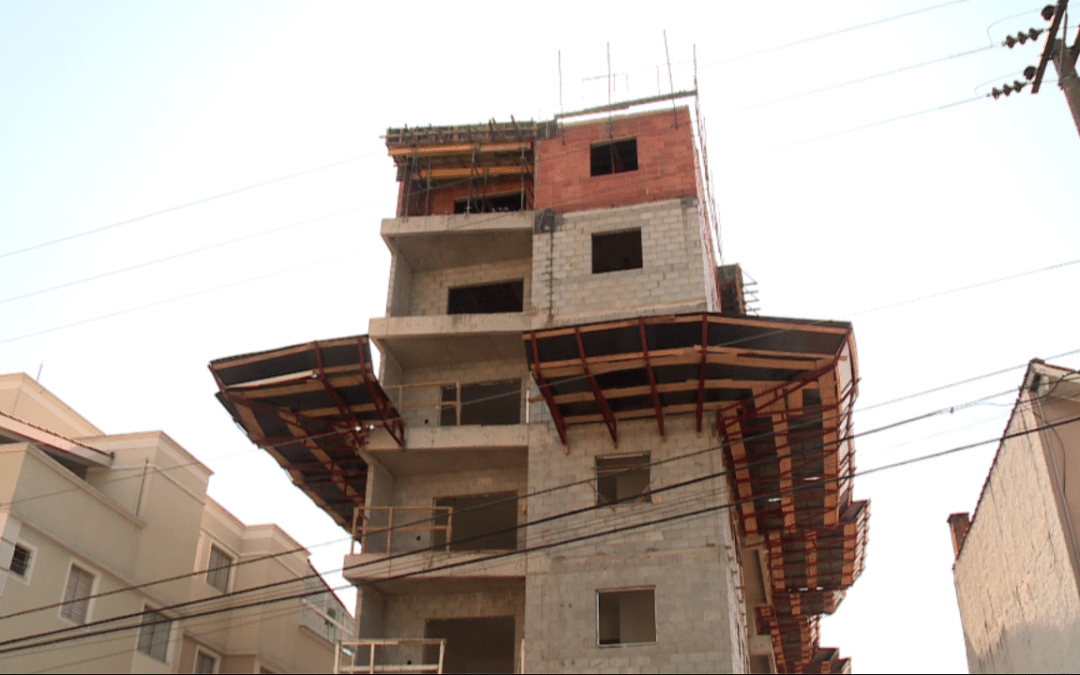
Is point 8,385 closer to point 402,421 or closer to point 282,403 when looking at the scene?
point 282,403

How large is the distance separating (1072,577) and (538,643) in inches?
468

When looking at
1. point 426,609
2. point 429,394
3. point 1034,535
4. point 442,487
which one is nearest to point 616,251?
point 429,394

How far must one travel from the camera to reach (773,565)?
37.1 meters

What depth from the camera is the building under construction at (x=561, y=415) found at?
2453cm

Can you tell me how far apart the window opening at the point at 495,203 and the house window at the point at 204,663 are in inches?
709

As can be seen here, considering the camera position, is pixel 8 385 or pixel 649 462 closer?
pixel 649 462

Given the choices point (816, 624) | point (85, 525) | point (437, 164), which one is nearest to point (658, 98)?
point (437, 164)

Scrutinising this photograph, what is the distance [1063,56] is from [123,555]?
28069 mm

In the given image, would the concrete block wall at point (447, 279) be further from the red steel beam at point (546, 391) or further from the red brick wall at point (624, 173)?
the red steel beam at point (546, 391)

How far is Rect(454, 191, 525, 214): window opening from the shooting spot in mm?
33625

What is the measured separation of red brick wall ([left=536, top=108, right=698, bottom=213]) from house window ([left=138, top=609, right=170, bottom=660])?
17833 millimetres

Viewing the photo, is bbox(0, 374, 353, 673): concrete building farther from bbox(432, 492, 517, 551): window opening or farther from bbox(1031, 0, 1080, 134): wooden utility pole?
bbox(1031, 0, 1080, 134): wooden utility pole

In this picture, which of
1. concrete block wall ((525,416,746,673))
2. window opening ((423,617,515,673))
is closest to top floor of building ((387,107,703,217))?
concrete block wall ((525,416,746,673))

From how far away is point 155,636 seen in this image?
1307 inches
